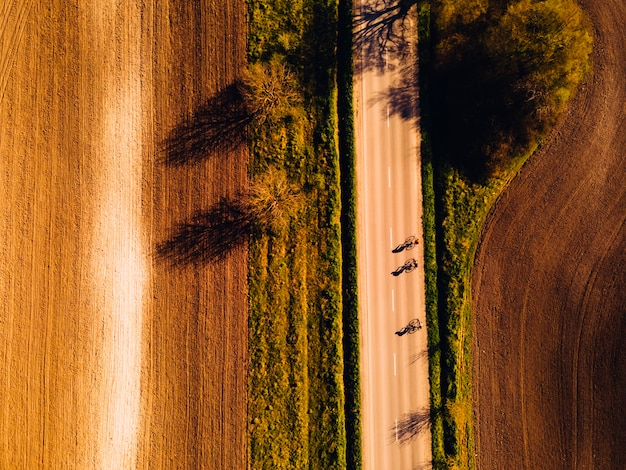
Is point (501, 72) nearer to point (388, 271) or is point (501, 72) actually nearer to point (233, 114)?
point (388, 271)

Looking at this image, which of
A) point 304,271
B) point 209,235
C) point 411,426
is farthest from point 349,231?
point 411,426

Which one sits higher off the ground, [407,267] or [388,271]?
[407,267]

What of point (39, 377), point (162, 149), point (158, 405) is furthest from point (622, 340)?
point (39, 377)

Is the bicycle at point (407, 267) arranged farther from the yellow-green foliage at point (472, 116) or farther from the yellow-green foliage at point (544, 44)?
the yellow-green foliage at point (544, 44)

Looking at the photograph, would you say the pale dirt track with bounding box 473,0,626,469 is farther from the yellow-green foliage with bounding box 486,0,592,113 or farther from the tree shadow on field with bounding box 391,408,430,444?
the tree shadow on field with bounding box 391,408,430,444

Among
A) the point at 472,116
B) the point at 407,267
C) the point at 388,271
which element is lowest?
the point at 388,271

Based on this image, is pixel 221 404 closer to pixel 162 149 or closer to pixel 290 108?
pixel 162 149

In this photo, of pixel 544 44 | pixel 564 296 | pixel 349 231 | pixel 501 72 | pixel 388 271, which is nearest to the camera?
pixel 544 44
